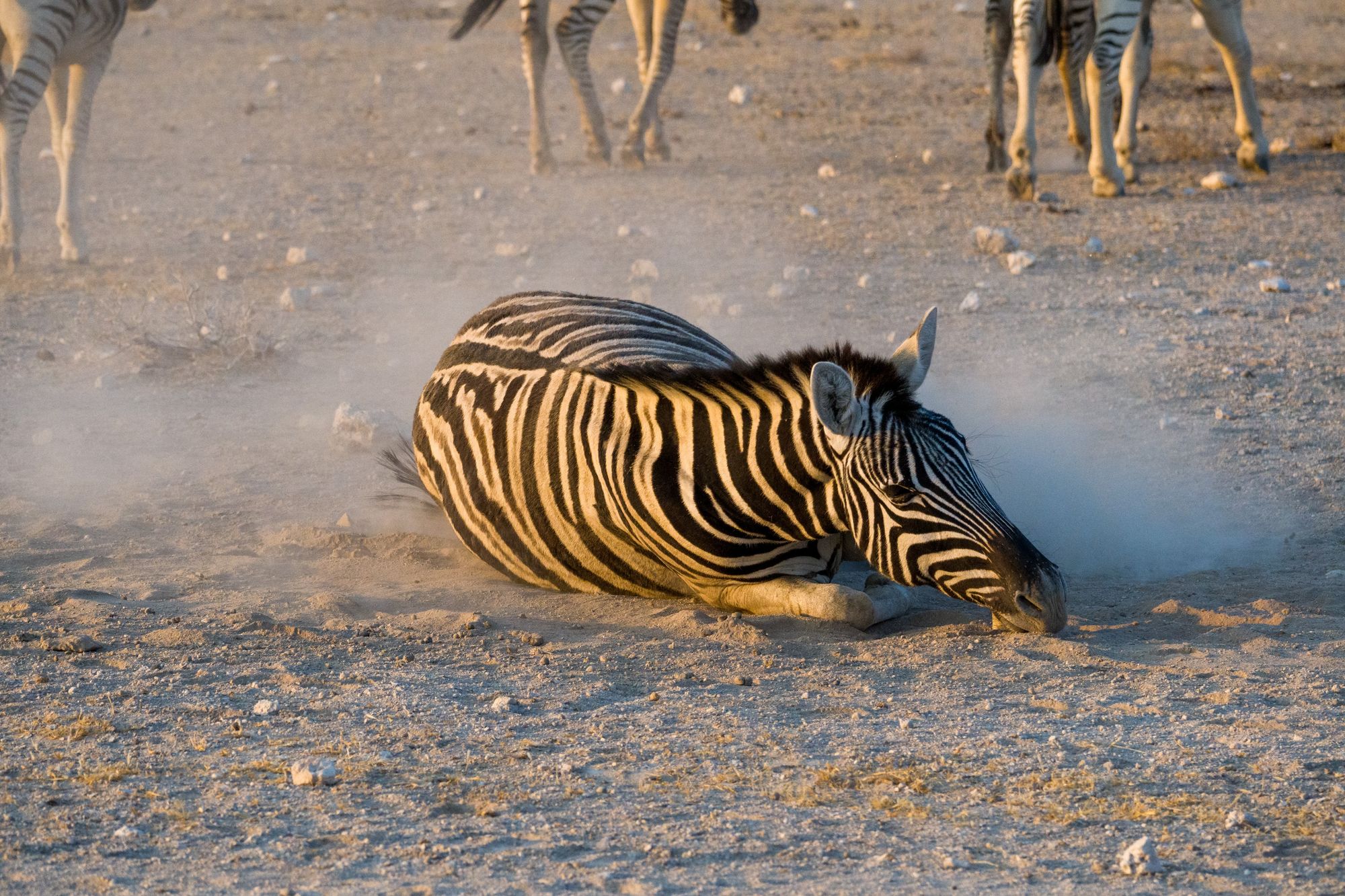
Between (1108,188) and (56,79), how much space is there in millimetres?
6790

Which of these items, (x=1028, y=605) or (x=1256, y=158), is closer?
(x=1028, y=605)

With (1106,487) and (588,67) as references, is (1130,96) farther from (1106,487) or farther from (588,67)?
(1106,487)

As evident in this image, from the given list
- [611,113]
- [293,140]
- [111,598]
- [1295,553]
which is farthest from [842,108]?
[111,598]

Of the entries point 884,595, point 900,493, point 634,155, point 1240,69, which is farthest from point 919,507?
point 634,155

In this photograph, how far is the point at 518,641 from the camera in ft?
14.7

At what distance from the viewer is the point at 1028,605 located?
13.7 ft

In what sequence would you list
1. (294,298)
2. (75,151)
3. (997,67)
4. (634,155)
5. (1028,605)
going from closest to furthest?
(1028,605)
(294,298)
(75,151)
(997,67)
(634,155)

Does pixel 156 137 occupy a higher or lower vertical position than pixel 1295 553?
higher

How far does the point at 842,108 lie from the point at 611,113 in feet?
6.76

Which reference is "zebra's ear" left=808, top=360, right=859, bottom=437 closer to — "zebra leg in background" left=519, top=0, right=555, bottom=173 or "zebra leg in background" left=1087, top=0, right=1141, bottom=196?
"zebra leg in background" left=1087, top=0, right=1141, bottom=196

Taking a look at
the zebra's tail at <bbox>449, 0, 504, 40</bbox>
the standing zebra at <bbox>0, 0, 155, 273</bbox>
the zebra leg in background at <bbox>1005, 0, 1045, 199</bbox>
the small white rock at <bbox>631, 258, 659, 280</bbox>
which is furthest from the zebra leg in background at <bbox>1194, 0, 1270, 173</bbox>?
the standing zebra at <bbox>0, 0, 155, 273</bbox>

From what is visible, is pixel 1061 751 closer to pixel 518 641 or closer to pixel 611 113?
pixel 518 641

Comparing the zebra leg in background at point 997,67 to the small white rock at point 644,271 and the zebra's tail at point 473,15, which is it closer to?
the small white rock at point 644,271

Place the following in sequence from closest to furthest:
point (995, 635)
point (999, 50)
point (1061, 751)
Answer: point (1061, 751) → point (995, 635) → point (999, 50)
